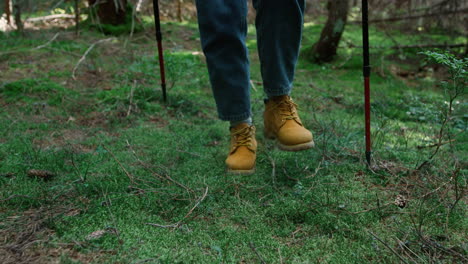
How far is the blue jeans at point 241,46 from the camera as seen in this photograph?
169cm

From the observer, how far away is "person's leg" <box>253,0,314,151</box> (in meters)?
1.86

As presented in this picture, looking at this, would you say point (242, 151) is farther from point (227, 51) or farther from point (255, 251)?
point (255, 251)

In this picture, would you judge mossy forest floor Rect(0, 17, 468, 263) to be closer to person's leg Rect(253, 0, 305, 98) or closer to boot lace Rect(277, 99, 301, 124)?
boot lace Rect(277, 99, 301, 124)

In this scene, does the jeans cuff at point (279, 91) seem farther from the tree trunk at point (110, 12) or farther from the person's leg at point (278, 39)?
the tree trunk at point (110, 12)

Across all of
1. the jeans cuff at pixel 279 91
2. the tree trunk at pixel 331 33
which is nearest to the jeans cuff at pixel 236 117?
the jeans cuff at pixel 279 91

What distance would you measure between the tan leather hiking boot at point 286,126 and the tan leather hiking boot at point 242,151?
153 millimetres

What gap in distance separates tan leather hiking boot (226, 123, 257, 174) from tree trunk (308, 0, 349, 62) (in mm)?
3085

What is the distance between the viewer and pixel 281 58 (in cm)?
194

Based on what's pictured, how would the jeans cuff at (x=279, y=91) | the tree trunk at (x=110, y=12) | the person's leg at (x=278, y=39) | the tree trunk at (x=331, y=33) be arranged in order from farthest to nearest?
the tree trunk at (x=110, y=12)
the tree trunk at (x=331, y=33)
the jeans cuff at (x=279, y=91)
the person's leg at (x=278, y=39)

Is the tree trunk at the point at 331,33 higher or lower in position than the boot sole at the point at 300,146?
higher

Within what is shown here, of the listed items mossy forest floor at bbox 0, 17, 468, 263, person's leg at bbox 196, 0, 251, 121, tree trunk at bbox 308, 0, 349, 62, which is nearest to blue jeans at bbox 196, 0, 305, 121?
person's leg at bbox 196, 0, 251, 121

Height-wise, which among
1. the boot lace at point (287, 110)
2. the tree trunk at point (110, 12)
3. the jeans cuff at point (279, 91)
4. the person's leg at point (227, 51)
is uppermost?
the tree trunk at point (110, 12)

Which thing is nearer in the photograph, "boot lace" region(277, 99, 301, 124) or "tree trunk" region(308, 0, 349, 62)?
"boot lace" region(277, 99, 301, 124)

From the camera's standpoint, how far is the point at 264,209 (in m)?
1.52
